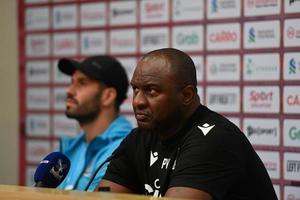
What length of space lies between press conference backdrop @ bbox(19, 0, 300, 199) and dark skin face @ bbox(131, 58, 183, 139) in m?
0.89

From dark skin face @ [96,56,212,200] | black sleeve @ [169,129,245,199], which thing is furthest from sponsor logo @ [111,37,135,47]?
black sleeve @ [169,129,245,199]

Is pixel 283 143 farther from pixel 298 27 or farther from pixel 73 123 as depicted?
pixel 73 123

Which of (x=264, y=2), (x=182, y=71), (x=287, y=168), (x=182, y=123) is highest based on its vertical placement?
(x=264, y=2)

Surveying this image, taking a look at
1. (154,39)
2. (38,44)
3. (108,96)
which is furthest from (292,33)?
(38,44)

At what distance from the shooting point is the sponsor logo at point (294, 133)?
247 cm

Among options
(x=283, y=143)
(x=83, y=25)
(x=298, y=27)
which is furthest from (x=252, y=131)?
(x=83, y=25)

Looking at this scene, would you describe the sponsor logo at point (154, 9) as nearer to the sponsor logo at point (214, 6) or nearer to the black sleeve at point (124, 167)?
the sponsor logo at point (214, 6)

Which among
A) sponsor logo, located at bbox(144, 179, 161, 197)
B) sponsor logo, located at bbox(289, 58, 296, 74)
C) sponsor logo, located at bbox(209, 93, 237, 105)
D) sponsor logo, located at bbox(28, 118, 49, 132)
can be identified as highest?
sponsor logo, located at bbox(289, 58, 296, 74)

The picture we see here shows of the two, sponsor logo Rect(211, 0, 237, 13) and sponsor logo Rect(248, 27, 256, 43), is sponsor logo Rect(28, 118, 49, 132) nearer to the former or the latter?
sponsor logo Rect(211, 0, 237, 13)

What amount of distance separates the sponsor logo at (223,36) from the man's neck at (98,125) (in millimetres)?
591

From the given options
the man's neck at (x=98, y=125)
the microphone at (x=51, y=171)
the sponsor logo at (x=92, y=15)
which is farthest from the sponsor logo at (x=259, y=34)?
the microphone at (x=51, y=171)

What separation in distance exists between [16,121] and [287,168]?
1629 mm

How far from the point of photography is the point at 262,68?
256 cm

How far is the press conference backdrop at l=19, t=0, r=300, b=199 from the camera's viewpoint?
8.21ft
